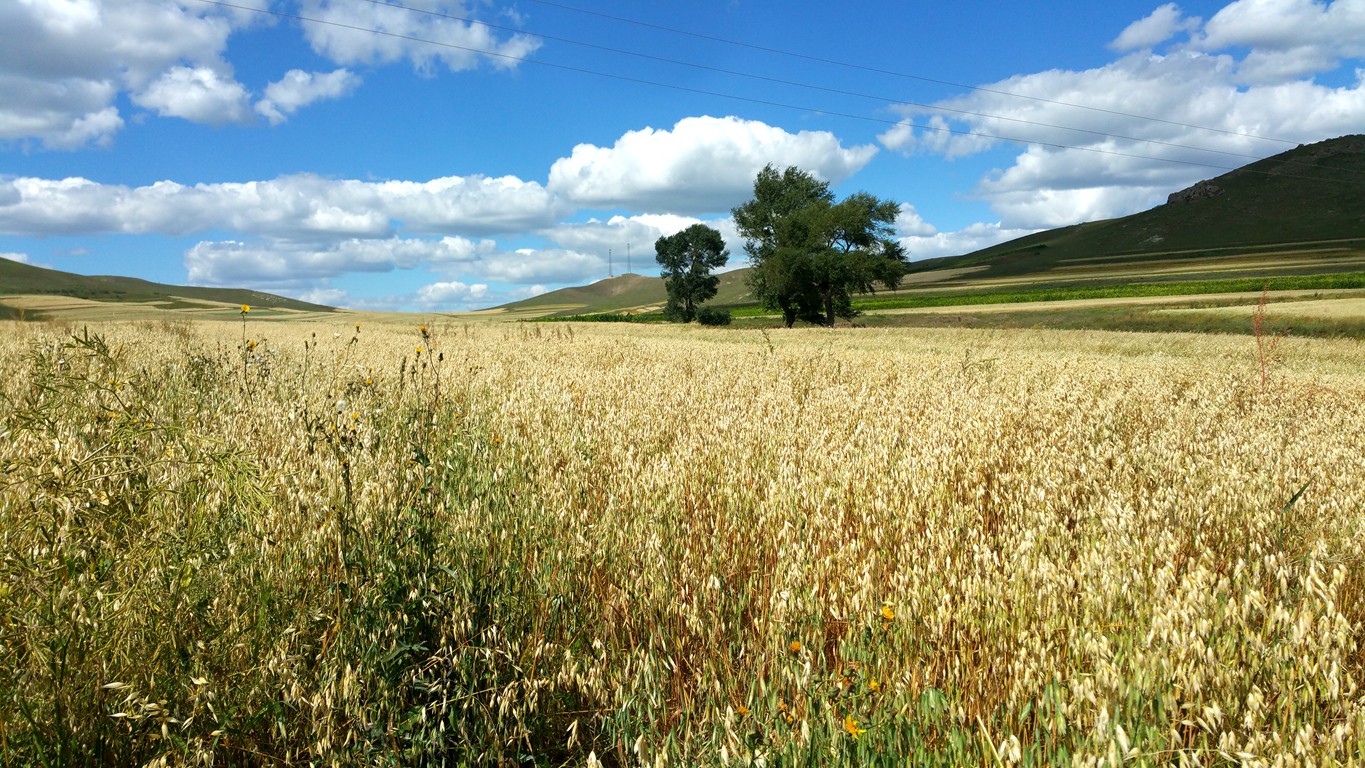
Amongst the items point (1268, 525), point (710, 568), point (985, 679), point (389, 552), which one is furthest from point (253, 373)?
point (1268, 525)

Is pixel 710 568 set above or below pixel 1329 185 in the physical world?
below

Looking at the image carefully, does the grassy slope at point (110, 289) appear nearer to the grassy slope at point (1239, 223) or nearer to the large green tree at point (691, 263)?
the large green tree at point (691, 263)

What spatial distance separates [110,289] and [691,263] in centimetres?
9914

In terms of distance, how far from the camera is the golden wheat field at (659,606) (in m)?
1.84

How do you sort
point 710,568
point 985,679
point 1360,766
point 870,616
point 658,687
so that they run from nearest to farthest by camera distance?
Result: point 1360,766
point 658,687
point 985,679
point 870,616
point 710,568

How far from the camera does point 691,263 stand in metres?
72.2

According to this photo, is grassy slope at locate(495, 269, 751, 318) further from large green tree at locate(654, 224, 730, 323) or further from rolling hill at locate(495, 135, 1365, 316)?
large green tree at locate(654, 224, 730, 323)

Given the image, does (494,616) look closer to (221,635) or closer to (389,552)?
(389,552)

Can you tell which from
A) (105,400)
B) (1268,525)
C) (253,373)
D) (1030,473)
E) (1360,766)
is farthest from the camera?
(253,373)

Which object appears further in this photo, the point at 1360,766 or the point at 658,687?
the point at 658,687

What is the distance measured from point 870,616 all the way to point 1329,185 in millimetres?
187477

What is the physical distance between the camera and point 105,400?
4.55 m

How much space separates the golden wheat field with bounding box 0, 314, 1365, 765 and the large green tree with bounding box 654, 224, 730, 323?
220 feet

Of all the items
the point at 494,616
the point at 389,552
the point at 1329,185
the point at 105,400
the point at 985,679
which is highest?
the point at 1329,185
